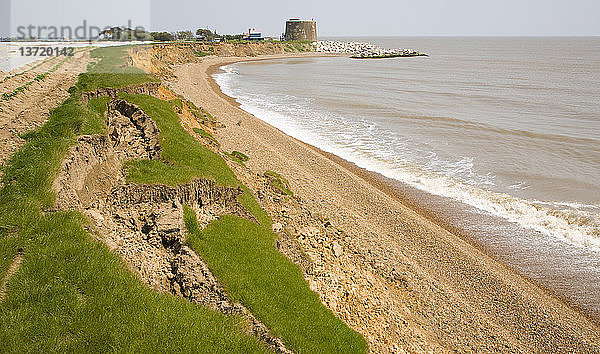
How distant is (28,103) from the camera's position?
20750 mm

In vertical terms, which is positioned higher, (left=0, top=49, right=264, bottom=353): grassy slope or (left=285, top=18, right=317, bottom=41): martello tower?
(left=285, top=18, right=317, bottom=41): martello tower

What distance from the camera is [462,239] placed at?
18188mm

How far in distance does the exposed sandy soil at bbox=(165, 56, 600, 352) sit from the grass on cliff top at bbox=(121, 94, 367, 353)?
1.00m

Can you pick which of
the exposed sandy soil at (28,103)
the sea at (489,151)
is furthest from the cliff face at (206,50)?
the exposed sandy soil at (28,103)

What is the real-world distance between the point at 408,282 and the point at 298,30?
191928mm

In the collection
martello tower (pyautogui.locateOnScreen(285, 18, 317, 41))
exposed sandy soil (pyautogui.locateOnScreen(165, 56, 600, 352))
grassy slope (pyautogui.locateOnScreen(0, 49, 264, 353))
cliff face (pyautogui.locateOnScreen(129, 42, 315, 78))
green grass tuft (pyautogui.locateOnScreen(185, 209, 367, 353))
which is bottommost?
exposed sandy soil (pyautogui.locateOnScreen(165, 56, 600, 352))

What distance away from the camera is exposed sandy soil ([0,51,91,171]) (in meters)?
14.8

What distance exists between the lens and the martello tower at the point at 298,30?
19162cm

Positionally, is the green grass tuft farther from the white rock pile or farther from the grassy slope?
the white rock pile

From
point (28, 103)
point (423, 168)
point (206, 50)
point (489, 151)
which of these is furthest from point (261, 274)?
point (206, 50)

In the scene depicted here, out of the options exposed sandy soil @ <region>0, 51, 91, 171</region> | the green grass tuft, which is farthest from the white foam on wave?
exposed sandy soil @ <region>0, 51, 91, 171</region>

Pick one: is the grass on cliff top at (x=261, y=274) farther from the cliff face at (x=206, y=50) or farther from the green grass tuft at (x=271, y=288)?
the cliff face at (x=206, y=50)

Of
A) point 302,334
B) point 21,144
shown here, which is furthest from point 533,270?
point 21,144

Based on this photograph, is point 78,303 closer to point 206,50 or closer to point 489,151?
point 489,151
